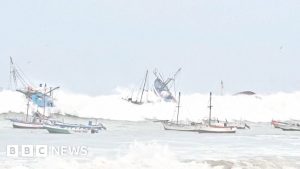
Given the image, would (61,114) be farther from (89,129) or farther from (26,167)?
(26,167)

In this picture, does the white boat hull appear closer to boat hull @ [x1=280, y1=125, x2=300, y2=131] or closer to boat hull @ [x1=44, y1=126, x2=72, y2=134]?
boat hull @ [x1=280, y1=125, x2=300, y2=131]

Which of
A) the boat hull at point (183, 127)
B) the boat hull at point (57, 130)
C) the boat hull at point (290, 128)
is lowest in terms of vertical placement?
the boat hull at point (57, 130)

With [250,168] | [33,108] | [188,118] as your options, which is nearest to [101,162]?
[250,168]

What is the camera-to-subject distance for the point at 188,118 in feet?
558

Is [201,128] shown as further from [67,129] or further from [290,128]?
[290,128]

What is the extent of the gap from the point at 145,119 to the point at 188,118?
14.6 meters

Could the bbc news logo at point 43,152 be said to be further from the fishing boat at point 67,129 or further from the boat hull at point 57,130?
the fishing boat at point 67,129

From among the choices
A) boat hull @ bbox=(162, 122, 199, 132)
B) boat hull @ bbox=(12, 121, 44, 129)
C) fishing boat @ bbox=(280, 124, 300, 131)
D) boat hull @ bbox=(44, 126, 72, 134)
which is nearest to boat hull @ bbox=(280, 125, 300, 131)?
fishing boat @ bbox=(280, 124, 300, 131)

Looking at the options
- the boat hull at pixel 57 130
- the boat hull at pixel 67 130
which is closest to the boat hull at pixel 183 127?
the boat hull at pixel 67 130

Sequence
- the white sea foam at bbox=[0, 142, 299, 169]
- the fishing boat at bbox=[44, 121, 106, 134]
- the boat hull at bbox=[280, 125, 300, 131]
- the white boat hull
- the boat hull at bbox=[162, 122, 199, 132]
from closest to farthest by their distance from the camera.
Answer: the white sea foam at bbox=[0, 142, 299, 169], the fishing boat at bbox=[44, 121, 106, 134], the white boat hull, the boat hull at bbox=[162, 122, 199, 132], the boat hull at bbox=[280, 125, 300, 131]

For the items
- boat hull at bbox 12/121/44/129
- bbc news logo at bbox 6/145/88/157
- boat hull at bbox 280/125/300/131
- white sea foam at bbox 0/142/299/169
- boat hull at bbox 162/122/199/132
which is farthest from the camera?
boat hull at bbox 280/125/300/131

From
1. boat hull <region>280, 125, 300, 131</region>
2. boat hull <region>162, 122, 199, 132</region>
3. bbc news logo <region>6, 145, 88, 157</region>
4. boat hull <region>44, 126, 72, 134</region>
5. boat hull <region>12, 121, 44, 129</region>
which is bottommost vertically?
bbc news logo <region>6, 145, 88, 157</region>

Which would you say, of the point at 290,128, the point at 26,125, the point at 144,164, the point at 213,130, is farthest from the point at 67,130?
the point at 290,128

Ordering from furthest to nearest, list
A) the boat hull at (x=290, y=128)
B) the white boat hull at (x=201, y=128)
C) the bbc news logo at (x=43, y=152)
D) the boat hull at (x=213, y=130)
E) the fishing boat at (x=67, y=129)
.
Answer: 1. the boat hull at (x=290, y=128)
2. the white boat hull at (x=201, y=128)
3. the boat hull at (x=213, y=130)
4. the fishing boat at (x=67, y=129)
5. the bbc news logo at (x=43, y=152)
